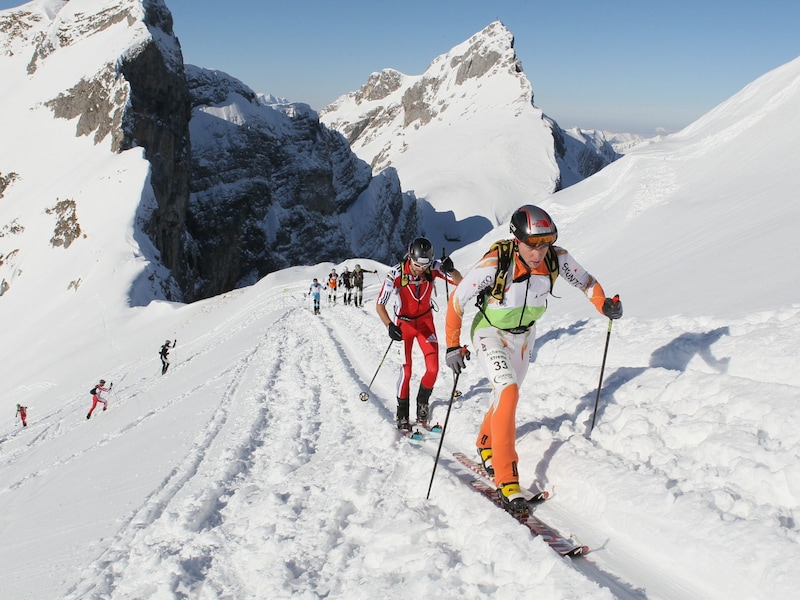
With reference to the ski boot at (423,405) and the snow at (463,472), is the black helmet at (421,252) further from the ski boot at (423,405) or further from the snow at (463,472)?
the snow at (463,472)

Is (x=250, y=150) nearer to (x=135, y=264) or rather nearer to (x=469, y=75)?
(x=135, y=264)

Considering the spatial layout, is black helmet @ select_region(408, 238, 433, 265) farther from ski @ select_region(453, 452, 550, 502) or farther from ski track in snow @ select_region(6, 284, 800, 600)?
ski @ select_region(453, 452, 550, 502)

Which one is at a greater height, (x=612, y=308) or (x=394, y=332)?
(x=612, y=308)

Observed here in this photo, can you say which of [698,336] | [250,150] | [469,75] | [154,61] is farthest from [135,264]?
[469,75]

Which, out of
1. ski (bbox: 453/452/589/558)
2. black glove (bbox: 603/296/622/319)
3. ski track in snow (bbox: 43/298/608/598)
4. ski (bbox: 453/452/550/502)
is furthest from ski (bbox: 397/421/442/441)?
black glove (bbox: 603/296/622/319)

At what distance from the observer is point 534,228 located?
4.29m

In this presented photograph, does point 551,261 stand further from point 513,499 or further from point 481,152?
point 481,152

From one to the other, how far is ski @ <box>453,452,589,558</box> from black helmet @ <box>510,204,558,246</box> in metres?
2.00

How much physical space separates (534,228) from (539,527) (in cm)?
217

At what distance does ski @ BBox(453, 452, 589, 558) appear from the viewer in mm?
3617

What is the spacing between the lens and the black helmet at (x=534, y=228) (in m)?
4.29

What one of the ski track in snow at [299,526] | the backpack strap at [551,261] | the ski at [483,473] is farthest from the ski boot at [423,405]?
the backpack strap at [551,261]

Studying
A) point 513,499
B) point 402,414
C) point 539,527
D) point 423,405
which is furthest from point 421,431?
point 539,527

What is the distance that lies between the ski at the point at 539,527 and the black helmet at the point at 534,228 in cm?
200
